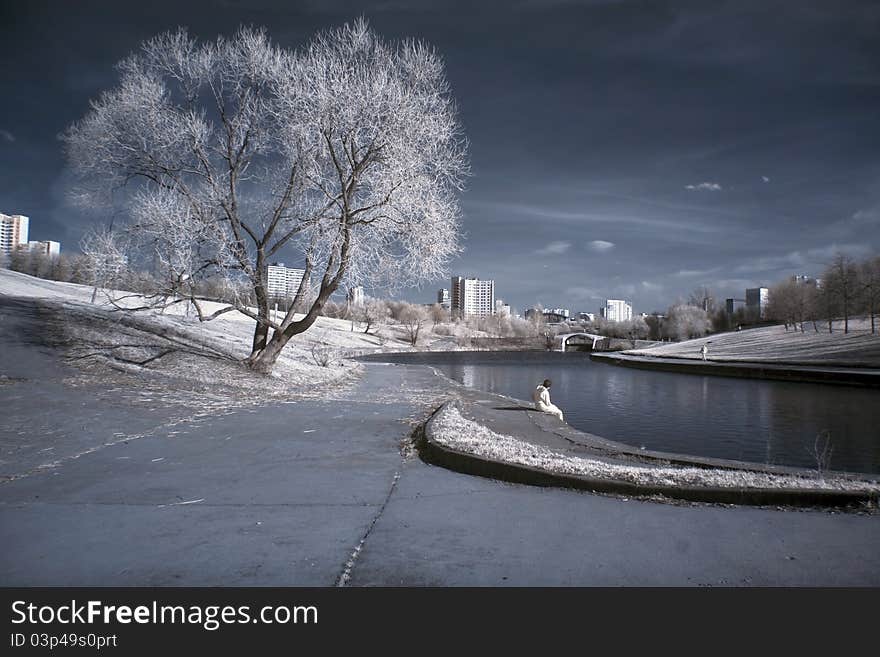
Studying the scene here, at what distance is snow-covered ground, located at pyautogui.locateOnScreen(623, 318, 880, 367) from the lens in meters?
45.8

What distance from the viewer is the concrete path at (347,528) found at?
3.80 metres

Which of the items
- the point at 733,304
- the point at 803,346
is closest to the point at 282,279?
the point at 803,346

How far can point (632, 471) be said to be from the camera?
607cm

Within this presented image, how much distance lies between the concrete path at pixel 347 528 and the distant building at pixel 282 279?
973 centimetres

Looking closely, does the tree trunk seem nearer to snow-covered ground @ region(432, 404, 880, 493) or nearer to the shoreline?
the shoreline

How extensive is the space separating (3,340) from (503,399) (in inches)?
582

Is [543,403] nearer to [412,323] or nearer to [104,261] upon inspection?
[104,261]

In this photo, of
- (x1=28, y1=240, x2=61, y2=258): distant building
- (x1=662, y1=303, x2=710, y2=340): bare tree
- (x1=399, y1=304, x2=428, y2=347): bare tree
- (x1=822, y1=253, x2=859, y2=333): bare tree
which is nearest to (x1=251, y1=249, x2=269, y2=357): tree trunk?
(x1=822, y1=253, x2=859, y2=333): bare tree

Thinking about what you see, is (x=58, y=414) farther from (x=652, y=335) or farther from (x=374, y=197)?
(x=652, y=335)

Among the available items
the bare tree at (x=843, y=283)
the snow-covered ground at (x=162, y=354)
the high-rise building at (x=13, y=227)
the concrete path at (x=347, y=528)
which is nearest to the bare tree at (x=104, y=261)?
the snow-covered ground at (x=162, y=354)

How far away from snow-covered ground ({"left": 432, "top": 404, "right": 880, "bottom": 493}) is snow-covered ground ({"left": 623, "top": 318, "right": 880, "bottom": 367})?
4484 centimetres

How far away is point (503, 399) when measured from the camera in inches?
612

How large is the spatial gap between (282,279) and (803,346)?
60.6 m
